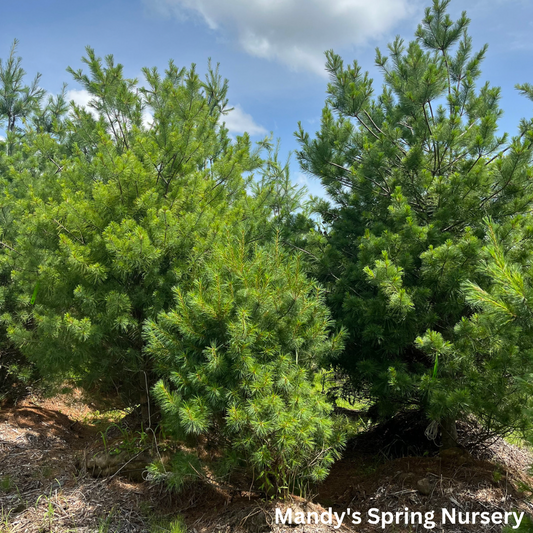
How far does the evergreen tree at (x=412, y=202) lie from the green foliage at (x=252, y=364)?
83 cm

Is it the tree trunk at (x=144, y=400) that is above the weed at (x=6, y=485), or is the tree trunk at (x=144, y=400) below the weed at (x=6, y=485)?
above

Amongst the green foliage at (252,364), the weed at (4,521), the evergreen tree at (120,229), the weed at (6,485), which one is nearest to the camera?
the green foliage at (252,364)

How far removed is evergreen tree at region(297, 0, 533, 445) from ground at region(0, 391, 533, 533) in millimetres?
639

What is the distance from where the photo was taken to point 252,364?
3.11 meters

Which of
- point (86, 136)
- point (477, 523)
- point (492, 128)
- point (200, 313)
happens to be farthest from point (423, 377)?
point (86, 136)

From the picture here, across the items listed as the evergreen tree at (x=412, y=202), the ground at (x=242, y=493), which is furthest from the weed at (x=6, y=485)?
the evergreen tree at (x=412, y=202)

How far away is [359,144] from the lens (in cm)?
499

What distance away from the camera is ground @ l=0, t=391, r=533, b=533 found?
357 centimetres

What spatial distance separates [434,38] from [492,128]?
5.63ft

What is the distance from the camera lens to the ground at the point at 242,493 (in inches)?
141

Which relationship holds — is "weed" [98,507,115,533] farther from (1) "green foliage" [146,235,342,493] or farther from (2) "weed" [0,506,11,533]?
(1) "green foliage" [146,235,342,493]

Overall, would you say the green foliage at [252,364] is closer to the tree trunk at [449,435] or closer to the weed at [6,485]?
the tree trunk at [449,435]

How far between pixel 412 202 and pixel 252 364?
2818 mm

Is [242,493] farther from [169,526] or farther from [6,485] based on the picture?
[6,485]
